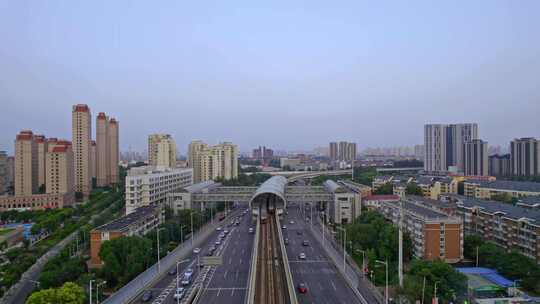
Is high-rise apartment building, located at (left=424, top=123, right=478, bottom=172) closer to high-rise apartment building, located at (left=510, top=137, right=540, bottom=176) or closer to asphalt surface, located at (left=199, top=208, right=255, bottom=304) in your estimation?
high-rise apartment building, located at (left=510, top=137, right=540, bottom=176)

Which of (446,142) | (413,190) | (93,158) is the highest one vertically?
(446,142)

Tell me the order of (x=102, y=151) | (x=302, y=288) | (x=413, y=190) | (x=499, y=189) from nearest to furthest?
(x=302, y=288)
(x=499, y=189)
(x=413, y=190)
(x=102, y=151)

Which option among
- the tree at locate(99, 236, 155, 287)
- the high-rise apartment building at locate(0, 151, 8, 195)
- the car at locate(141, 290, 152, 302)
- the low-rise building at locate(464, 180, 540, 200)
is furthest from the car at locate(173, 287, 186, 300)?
the high-rise apartment building at locate(0, 151, 8, 195)

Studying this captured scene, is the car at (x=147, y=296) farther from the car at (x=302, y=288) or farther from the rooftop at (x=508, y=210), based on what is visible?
the rooftop at (x=508, y=210)

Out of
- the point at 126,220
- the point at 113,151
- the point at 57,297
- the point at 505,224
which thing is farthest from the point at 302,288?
the point at 113,151

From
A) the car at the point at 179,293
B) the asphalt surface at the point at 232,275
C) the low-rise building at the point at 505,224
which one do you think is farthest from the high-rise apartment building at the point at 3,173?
the low-rise building at the point at 505,224

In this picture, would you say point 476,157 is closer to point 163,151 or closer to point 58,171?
point 163,151
